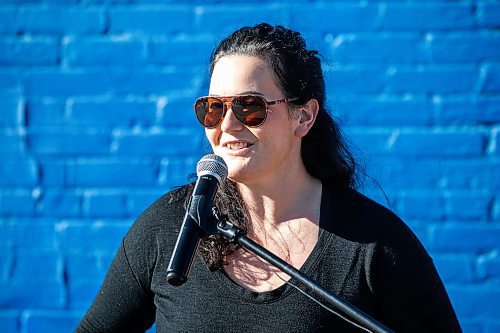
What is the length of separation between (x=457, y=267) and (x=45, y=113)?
1.90 m

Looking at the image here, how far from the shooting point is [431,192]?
11.1ft

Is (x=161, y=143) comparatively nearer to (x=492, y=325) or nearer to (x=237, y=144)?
(x=237, y=144)

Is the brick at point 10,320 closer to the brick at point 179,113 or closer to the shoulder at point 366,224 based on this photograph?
the brick at point 179,113

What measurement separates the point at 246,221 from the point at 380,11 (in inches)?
49.6

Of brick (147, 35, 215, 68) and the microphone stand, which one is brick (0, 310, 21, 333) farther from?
the microphone stand

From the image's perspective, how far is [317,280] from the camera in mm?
2434

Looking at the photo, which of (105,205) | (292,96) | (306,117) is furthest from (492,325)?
(105,205)

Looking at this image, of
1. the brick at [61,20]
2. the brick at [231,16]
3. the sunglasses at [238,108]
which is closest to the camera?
the sunglasses at [238,108]

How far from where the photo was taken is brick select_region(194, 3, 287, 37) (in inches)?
136

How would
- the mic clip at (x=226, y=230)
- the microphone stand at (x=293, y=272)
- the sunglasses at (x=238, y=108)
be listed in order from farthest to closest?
the sunglasses at (x=238, y=108), the mic clip at (x=226, y=230), the microphone stand at (x=293, y=272)

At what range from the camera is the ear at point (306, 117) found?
2.60 meters

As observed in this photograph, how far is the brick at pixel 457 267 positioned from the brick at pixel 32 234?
1.67 metres

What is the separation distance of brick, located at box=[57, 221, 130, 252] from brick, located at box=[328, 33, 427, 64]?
118 centimetres

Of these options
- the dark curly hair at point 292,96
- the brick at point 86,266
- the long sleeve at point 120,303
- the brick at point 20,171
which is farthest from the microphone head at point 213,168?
the brick at point 20,171
